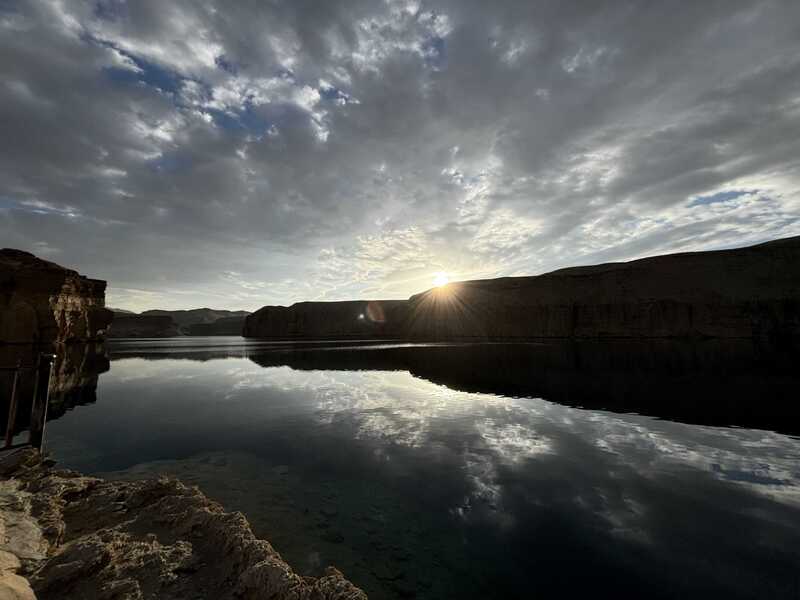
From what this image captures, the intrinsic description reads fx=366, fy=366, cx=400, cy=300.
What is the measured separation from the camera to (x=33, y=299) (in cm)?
5859

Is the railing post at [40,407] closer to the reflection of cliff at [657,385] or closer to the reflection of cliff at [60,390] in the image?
the reflection of cliff at [60,390]

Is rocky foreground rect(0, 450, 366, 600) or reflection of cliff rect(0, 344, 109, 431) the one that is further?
→ reflection of cliff rect(0, 344, 109, 431)

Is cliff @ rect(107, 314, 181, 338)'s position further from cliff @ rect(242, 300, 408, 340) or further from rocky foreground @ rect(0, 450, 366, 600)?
rocky foreground @ rect(0, 450, 366, 600)

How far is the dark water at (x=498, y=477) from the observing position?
619 centimetres

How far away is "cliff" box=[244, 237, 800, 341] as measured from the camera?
7719cm

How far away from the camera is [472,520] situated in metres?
7.83

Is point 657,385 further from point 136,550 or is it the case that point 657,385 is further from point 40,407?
point 40,407

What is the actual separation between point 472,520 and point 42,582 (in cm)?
711

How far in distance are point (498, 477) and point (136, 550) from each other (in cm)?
827

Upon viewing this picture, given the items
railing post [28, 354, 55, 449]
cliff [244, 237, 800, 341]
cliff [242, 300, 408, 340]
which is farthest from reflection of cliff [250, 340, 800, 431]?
cliff [242, 300, 408, 340]

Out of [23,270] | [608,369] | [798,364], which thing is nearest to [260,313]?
[23,270]

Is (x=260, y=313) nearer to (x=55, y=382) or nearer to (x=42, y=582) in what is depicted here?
(x=55, y=382)

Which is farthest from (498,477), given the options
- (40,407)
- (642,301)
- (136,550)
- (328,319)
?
(328,319)

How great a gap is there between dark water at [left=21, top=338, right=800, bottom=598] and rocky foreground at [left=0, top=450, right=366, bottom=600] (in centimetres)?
97
